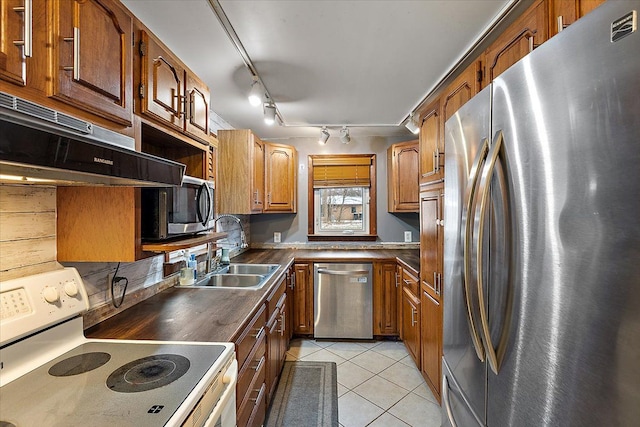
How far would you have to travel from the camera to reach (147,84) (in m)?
1.22

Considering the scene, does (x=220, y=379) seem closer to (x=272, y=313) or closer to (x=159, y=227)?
(x=159, y=227)

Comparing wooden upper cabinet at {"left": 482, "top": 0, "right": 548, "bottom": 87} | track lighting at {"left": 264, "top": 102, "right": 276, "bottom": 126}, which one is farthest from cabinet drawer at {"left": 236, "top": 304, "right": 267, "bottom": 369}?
wooden upper cabinet at {"left": 482, "top": 0, "right": 548, "bottom": 87}

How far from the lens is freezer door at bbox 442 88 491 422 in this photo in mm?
993

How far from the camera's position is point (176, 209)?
1462 millimetres

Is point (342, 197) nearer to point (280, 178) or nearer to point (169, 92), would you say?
point (280, 178)

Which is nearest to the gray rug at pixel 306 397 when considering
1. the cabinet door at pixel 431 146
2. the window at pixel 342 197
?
the window at pixel 342 197

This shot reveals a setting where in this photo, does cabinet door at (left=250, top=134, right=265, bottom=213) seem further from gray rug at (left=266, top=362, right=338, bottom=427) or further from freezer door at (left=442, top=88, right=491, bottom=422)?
freezer door at (left=442, top=88, right=491, bottom=422)

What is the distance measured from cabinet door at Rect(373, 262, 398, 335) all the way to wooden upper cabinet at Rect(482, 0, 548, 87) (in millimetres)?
2105

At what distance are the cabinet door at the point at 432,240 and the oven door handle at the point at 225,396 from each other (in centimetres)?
138

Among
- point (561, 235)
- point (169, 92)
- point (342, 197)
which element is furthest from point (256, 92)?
point (342, 197)

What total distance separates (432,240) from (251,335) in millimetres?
1343

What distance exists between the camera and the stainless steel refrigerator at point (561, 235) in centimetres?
54

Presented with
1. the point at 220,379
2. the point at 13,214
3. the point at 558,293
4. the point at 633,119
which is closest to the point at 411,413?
the point at 220,379

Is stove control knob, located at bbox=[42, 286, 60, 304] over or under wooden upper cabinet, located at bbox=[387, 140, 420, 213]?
under
